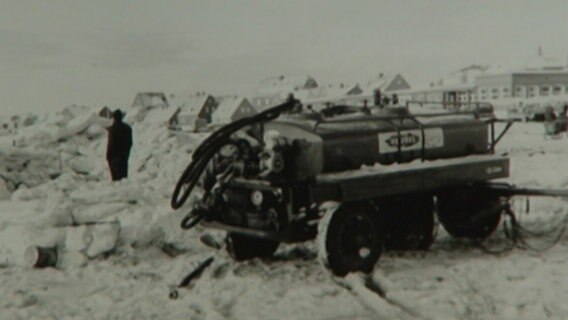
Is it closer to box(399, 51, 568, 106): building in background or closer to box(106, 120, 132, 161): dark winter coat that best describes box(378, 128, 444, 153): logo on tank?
box(106, 120, 132, 161): dark winter coat

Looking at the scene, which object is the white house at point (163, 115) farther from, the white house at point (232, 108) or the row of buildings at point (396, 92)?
the white house at point (232, 108)

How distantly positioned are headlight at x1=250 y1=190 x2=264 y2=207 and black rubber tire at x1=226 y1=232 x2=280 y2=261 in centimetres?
87

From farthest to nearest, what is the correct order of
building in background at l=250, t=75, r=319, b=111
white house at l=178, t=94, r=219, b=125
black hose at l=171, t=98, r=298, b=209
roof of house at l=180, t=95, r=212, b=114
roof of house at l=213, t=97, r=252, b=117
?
1. building in background at l=250, t=75, r=319, b=111
2. roof of house at l=180, t=95, r=212, b=114
3. white house at l=178, t=94, r=219, b=125
4. roof of house at l=213, t=97, r=252, b=117
5. black hose at l=171, t=98, r=298, b=209

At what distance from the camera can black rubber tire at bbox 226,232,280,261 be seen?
810cm

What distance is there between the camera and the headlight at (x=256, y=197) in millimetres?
7129

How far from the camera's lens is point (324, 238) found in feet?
22.7

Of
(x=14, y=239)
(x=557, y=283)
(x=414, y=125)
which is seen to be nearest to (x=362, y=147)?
(x=414, y=125)

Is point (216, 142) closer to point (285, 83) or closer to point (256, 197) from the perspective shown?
point (256, 197)

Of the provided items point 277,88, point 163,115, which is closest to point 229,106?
point 163,115

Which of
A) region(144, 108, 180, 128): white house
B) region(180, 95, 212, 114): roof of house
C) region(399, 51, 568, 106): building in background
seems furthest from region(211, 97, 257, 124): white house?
region(399, 51, 568, 106): building in background

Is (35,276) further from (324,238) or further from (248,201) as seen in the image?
(324,238)

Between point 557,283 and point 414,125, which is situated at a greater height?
point 414,125

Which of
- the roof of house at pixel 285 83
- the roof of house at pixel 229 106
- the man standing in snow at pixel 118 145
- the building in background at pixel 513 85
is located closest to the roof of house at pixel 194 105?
the roof of house at pixel 229 106

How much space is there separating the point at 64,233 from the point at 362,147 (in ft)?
11.4
